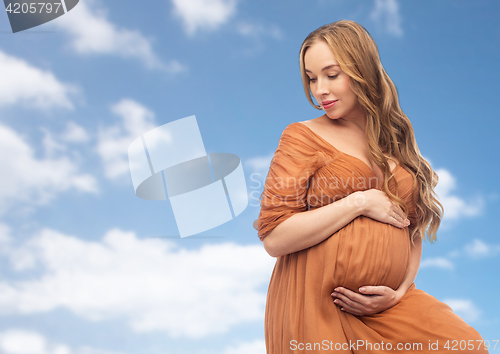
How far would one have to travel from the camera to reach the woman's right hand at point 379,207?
5.80 ft

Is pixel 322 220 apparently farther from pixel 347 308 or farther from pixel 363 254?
pixel 347 308

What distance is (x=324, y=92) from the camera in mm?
1920

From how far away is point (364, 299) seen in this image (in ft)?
5.62

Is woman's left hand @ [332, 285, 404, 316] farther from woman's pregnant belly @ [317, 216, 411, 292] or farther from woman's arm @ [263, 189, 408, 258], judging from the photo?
woman's arm @ [263, 189, 408, 258]

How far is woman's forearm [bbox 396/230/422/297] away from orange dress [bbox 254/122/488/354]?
3 centimetres

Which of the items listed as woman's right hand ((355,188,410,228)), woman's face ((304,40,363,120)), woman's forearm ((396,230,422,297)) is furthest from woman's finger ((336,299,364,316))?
woman's face ((304,40,363,120))

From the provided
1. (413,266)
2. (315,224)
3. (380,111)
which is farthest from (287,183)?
(413,266)

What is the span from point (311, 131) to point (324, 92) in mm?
195

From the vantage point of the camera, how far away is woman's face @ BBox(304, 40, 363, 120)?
1904 millimetres

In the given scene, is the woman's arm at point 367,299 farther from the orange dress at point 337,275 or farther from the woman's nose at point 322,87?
the woman's nose at point 322,87

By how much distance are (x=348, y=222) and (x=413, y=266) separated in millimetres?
555

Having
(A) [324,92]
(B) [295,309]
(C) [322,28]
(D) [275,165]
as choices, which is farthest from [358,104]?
(B) [295,309]

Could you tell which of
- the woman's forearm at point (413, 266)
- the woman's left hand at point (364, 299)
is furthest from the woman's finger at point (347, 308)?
the woman's forearm at point (413, 266)

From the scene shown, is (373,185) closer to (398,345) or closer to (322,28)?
(398,345)
